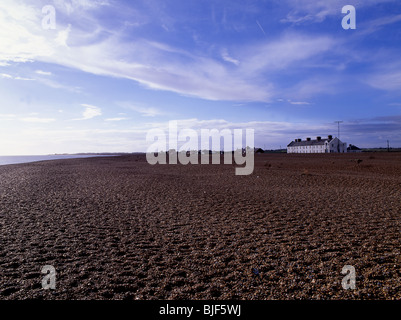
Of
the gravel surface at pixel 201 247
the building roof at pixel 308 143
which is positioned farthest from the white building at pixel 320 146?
the gravel surface at pixel 201 247

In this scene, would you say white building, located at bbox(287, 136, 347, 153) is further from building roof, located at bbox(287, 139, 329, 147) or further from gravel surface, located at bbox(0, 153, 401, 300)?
gravel surface, located at bbox(0, 153, 401, 300)

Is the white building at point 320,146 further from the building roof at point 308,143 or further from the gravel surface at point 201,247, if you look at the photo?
the gravel surface at point 201,247

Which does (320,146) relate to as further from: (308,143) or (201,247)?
(201,247)

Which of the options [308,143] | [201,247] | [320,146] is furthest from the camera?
[308,143]

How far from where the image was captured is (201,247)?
→ 577 centimetres

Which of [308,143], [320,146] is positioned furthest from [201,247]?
[308,143]

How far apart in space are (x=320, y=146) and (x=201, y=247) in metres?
87.1

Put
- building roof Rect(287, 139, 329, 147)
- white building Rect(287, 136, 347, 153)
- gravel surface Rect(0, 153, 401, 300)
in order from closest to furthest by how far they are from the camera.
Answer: gravel surface Rect(0, 153, 401, 300)
white building Rect(287, 136, 347, 153)
building roof Rect(287, 139, 329, 147)

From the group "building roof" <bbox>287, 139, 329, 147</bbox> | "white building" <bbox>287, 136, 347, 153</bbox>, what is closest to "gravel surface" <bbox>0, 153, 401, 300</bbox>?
"white building" <bbox>287, 136, 347, 153</bbox>

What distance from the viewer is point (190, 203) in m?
10.6

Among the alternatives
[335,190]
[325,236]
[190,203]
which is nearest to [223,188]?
[190,203]

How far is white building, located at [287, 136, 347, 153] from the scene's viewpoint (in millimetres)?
80875

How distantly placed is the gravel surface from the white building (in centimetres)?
7622
